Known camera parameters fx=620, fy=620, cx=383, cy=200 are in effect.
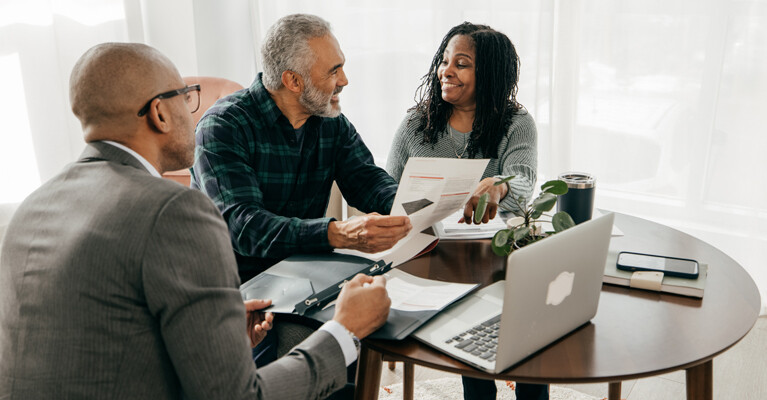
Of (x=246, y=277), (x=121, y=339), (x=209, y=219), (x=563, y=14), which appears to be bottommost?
(x=246, y=277)

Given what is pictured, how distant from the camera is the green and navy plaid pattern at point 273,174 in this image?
1.49 m

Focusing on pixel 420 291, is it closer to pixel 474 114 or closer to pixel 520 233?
pixel 520 233

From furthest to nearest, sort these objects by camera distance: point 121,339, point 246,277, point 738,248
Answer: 1. point 738,248
2. point 246,277
3. point 121,339

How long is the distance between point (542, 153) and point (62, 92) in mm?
2494

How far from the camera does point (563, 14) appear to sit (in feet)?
8.72

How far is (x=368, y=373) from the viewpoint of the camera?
113cm

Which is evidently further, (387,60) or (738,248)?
(387,60)

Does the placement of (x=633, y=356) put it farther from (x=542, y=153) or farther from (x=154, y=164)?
(x=542, y=153)

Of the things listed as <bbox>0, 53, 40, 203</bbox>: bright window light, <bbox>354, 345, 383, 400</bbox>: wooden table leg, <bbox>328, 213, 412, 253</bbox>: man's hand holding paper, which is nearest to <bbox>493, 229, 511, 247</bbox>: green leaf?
<bbox>328, 213, 412, 253</bbox>: man's hand holding paper

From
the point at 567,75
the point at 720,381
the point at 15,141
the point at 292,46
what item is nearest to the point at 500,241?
the point at 292,46

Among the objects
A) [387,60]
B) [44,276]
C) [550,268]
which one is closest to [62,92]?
[387,60]

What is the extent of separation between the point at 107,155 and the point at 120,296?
0.77ft

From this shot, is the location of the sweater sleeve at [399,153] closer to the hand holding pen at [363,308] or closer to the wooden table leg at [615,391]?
the wooden table leg at [615,391]

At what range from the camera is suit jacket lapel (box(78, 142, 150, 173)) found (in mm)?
931
